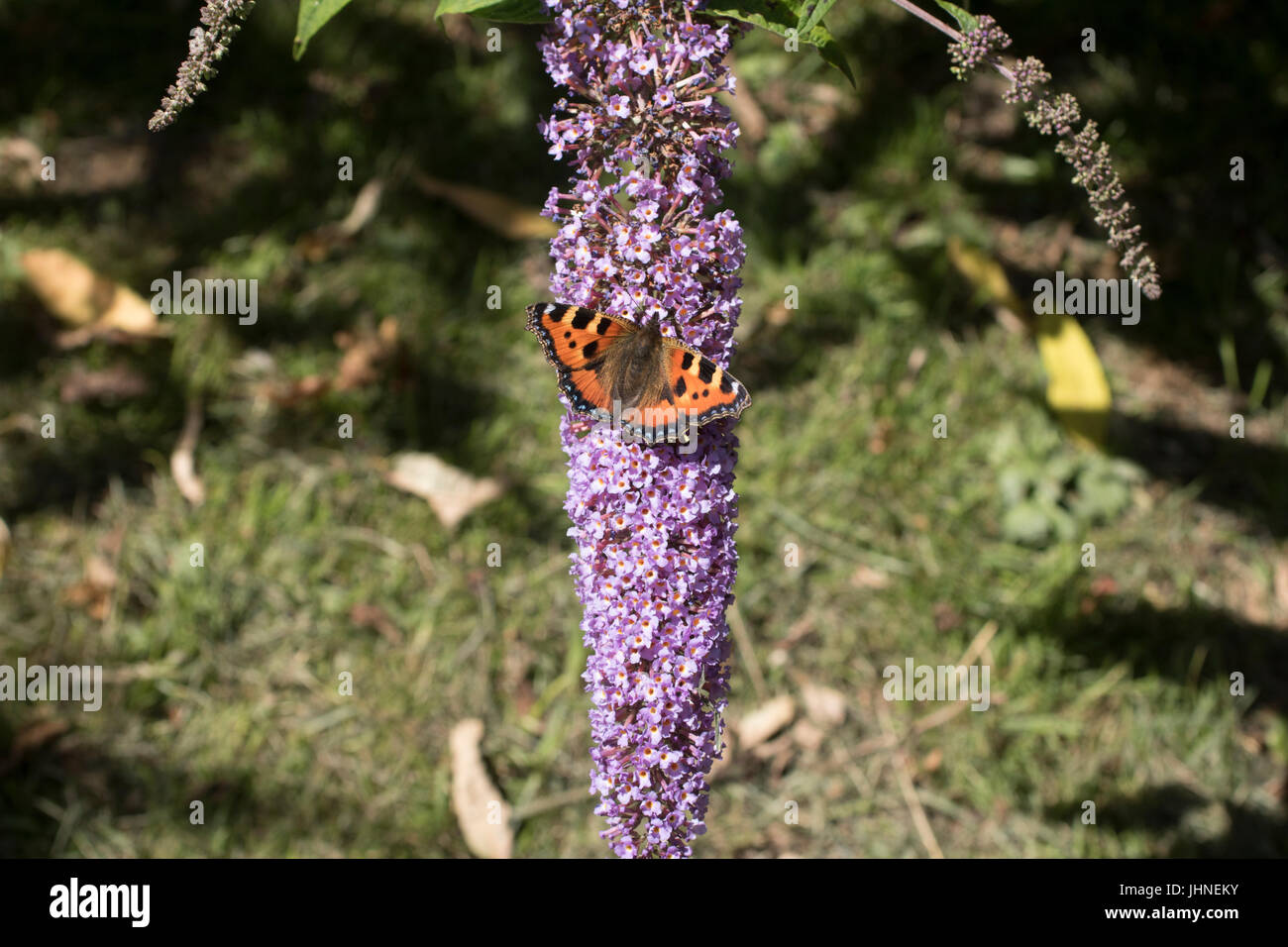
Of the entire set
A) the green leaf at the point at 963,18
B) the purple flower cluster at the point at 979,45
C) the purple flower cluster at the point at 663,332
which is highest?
the green leaf at the point at 963,18

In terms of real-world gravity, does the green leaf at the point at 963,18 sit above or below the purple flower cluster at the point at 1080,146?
above

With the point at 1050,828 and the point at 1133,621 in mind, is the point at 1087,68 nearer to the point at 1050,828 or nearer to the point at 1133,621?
the point at 1133,621

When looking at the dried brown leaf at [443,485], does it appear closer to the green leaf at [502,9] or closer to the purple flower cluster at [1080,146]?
the green leaf at [502,9]

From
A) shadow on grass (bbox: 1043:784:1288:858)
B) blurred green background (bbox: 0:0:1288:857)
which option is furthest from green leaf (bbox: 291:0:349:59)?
shadow on grass (bbox: 1043:784:1288:858)

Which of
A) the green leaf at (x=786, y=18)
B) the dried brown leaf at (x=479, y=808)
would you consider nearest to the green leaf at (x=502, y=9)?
the green leaf at (x=786, y=18)

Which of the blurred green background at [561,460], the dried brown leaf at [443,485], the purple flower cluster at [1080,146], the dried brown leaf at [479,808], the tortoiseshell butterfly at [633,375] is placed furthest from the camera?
the dried brown leaf at [443,485]

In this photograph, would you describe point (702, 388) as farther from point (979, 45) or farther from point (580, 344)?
point (979, 45)

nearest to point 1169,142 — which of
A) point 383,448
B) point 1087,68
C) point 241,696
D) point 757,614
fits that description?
point 1087,68
